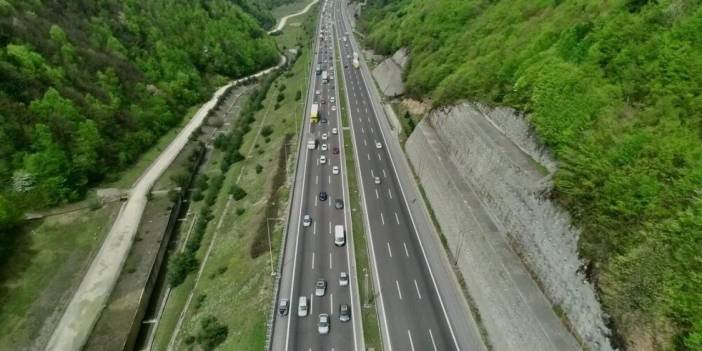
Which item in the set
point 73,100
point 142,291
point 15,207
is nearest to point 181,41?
point 73,100

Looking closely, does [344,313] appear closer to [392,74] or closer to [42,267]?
[42,267]

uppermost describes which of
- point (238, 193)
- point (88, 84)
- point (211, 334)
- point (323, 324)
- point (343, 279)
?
point (88, 84)

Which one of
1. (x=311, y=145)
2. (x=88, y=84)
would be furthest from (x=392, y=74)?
(x=88, y=84)

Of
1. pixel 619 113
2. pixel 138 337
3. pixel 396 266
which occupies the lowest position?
pixel 138 337

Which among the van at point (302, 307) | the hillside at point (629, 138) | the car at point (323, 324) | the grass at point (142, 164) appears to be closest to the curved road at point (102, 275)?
the grass at point (142, 164)

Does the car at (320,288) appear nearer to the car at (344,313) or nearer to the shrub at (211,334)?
the car at (344,313)

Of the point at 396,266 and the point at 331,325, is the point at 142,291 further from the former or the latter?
the point at 396,266

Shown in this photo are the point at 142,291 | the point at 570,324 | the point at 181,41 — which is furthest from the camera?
the point at 181,41
